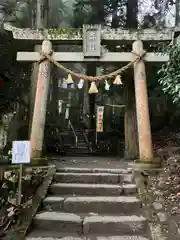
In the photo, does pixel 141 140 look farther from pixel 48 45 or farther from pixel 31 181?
pixel 48 45

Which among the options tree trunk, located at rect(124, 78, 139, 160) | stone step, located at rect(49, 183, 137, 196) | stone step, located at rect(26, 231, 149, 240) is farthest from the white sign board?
tree trunk, located at rect(124, 78, 139, 160)

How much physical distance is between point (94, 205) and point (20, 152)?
5.72ft

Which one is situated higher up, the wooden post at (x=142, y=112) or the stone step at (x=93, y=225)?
the wooden post at (x=142, y=112)

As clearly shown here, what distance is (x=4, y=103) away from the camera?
34.6ft

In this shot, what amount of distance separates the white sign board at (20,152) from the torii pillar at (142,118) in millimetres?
3219

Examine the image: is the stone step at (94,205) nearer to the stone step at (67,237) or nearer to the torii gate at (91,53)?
the stone step at (67,237)

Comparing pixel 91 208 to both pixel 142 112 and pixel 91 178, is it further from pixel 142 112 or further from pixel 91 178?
pixel 142 112

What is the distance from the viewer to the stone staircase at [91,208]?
481 cm

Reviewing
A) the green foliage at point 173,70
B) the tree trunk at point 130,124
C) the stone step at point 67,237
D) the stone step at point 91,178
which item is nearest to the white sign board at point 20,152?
Result: the stone step at point 67,237

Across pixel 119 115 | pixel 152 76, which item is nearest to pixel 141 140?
pixel 152 76

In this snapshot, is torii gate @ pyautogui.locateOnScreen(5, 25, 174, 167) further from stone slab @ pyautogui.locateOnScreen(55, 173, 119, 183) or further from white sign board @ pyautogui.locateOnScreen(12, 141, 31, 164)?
white sign board @ pyautogui.locateOnScreen(12, 141, 31, 164)

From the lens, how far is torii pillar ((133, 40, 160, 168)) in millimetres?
7340

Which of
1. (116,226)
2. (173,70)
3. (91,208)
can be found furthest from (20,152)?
(173,70)

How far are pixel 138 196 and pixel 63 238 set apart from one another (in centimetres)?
186
